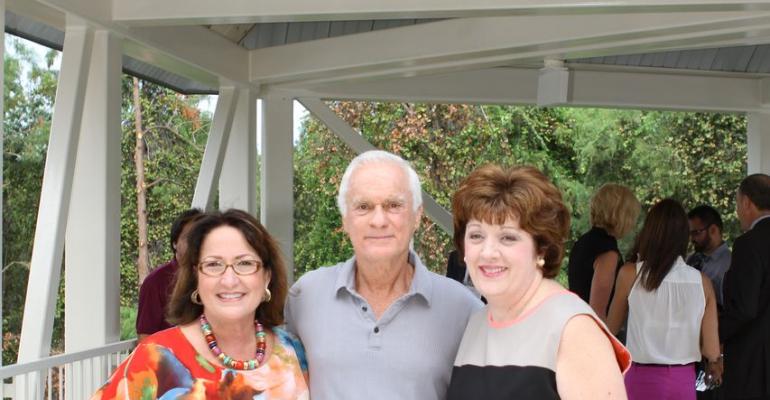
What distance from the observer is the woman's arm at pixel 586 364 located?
7.19ft

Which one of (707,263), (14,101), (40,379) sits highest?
(14,101)

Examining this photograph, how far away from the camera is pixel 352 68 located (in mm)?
6719

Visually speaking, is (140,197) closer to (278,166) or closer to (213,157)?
(278,166)

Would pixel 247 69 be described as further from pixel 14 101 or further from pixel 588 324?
pixel 14 101

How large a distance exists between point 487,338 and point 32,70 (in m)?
17.6

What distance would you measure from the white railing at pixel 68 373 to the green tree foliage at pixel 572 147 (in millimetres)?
13789

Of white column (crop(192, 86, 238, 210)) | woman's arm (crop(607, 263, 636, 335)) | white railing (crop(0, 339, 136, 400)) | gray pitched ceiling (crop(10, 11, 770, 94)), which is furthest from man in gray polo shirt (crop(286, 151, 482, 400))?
gray pitched ceiling (crop(10, 11, 770, 94))

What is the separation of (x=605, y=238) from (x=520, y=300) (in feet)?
11.1

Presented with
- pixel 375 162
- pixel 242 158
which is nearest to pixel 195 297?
pixel 375 162

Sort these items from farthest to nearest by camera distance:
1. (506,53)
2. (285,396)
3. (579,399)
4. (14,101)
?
(14,101) → (506,53) → (285,396) → (579,399)

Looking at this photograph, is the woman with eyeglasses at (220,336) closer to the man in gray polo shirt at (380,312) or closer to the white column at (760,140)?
the man in gray polo shirt at (380,312)

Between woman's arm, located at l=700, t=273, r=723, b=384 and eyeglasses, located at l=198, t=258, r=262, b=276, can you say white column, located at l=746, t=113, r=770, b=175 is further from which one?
eyeglasses, located at l=198, t=258, r=262, b=276

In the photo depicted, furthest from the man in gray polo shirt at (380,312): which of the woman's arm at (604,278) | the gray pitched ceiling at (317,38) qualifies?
the gray pitched ceiling at (317,38)

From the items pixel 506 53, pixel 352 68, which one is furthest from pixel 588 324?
pixel 352 68
